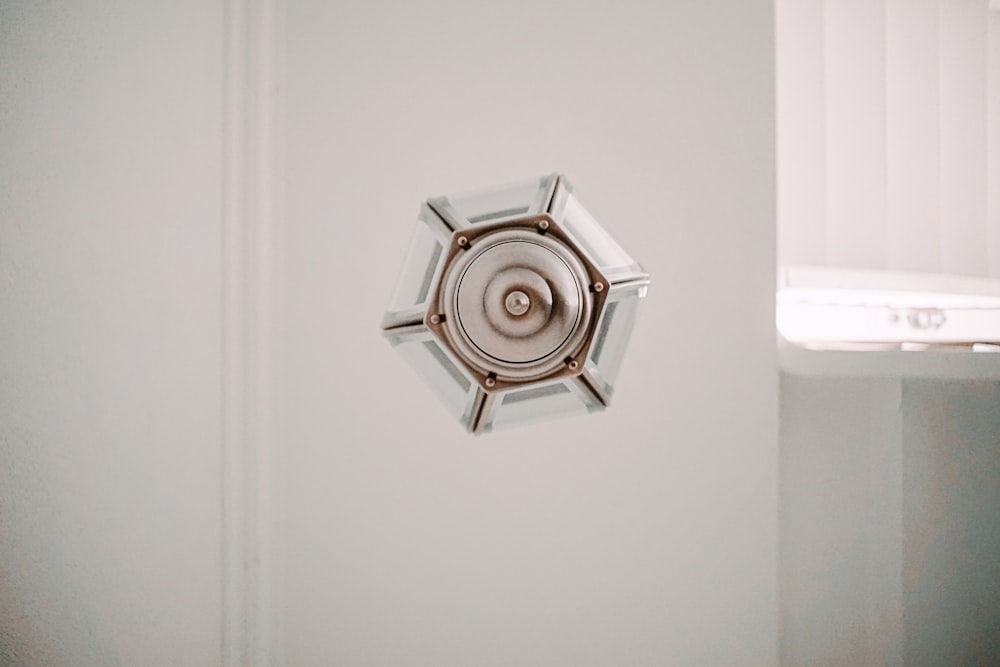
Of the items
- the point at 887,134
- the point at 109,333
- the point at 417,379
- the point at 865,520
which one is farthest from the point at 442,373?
the point at 887,134

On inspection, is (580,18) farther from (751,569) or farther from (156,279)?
(751,569)

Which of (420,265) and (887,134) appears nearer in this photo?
(420,265)

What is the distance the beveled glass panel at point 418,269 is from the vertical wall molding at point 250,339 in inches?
6.0

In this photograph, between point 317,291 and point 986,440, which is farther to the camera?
point 986,440

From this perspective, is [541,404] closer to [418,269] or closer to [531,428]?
[531,428]

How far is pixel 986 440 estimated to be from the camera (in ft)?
2.81

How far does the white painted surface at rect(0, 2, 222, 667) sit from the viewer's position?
61cm

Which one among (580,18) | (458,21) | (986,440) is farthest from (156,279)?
(986,440)

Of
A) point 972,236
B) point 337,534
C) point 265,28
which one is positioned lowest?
point 337,534

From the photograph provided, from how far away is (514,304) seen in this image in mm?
673

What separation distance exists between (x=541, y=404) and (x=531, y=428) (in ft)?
0.10

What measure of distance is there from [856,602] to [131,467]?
93 centimetres

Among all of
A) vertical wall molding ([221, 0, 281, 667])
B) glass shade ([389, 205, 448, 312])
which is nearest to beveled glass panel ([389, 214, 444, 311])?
glass shade ([389, 205, 448, 312])

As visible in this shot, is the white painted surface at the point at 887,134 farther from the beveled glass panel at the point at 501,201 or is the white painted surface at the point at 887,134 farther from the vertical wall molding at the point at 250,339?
Result: the vertical wall molding at the point at 250,339
